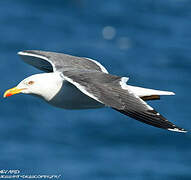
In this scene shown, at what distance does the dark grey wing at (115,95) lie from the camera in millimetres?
10523

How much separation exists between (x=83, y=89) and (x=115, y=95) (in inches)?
18.3

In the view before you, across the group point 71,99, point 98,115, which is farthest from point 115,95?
point 98,115

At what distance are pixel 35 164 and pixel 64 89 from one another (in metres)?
19.4

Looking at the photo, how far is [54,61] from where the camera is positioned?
44.5ft

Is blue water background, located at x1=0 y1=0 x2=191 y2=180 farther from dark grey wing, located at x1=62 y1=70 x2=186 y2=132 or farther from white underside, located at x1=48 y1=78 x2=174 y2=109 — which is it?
dark grey wing, located at x1=62 y1=70 x2=186 y2=132

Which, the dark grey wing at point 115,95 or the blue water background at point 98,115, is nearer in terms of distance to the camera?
the dark grey wing at point 115,95

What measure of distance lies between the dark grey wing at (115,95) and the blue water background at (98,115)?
17.7 meters

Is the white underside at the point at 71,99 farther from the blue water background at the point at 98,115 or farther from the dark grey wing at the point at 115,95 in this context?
the blue water background at the point at 98,115

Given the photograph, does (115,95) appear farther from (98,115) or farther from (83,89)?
(98,115)

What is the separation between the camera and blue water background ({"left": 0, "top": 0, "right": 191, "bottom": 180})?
3192cm

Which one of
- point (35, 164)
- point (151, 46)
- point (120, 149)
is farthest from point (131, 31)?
point (35, 164)

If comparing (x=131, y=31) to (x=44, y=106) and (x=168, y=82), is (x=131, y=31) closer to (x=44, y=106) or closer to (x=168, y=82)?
(x=168, y=82)

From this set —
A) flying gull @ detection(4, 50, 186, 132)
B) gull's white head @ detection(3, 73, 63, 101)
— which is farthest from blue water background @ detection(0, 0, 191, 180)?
gull's white head @ detection(3, 73, 63, 101)

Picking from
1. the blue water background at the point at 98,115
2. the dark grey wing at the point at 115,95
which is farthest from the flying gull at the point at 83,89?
the blue water background at the point at 98,115
